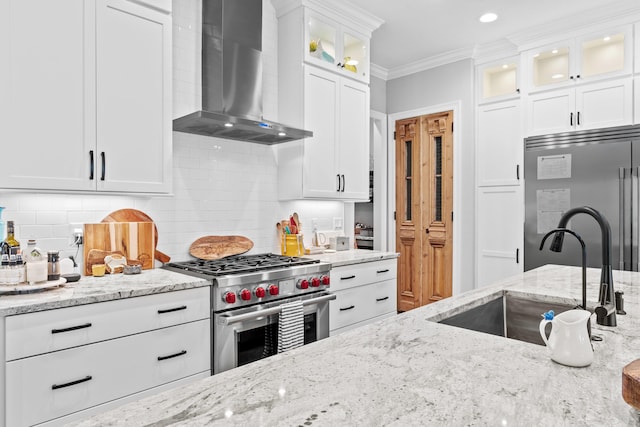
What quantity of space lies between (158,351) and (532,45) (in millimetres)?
4050

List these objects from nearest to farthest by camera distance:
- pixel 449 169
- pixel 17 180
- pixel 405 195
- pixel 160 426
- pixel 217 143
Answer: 1. pixel 160 426
2. pixel 17 180
3. pixel 217 143
4. pixel 449 169
5. pixel 405 195

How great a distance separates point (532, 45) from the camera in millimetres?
3912

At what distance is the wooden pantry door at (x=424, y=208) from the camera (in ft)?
15.3

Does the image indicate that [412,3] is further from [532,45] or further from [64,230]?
[64,230]

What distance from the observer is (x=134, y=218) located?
8.71 feet

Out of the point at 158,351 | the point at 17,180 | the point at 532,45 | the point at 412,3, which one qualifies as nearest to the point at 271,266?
the point at 158,351

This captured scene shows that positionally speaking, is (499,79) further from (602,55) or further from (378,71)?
(378,71)

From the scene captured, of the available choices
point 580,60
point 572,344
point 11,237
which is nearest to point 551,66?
point 580,60

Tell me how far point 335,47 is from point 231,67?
106 cm

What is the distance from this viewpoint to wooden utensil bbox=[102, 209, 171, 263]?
2574mm

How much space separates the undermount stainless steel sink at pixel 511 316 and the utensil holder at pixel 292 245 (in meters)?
1.81

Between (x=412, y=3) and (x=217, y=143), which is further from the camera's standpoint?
(x=412, y=3)

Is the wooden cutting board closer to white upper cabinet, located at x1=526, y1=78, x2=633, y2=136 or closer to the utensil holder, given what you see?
the utensil holder

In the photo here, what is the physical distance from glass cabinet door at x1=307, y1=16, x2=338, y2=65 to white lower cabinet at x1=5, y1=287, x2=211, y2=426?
2.16 meters
